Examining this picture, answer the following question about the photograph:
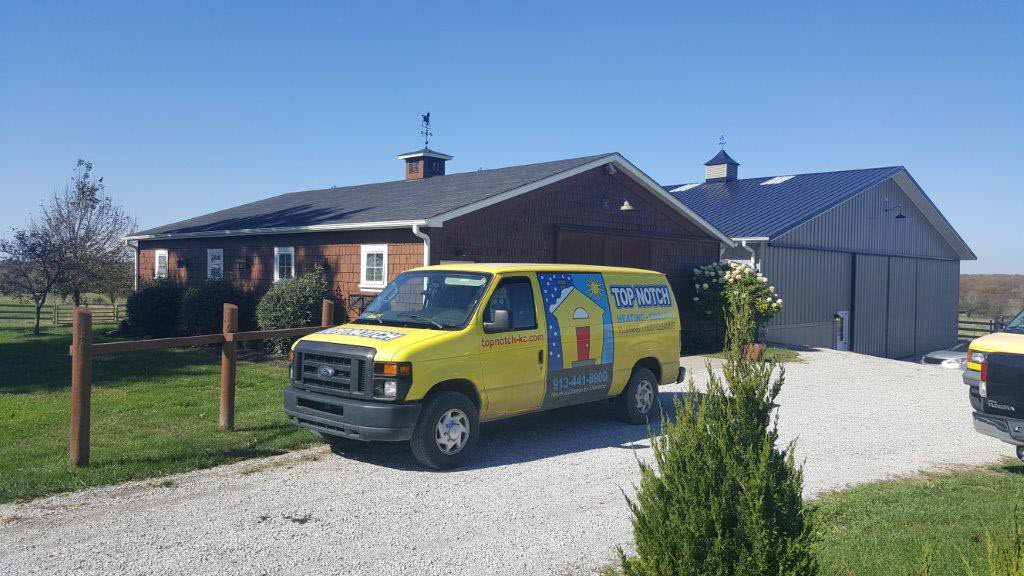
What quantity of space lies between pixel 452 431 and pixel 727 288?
1353 centimetres

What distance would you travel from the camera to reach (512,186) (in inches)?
648

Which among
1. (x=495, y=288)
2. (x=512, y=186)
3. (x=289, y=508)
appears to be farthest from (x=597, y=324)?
(x=512, y=186)

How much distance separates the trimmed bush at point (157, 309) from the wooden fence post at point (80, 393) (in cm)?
1459

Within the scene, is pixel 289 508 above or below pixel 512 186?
below

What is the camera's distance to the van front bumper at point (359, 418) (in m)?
7.30

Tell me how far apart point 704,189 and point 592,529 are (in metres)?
28.1

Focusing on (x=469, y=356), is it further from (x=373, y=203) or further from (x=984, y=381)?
(x=373, y=203)

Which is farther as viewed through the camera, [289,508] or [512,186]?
[512,186]

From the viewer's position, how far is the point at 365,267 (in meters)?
16.6

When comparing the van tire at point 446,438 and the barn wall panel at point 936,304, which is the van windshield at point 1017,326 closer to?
the van tire at point 446,438

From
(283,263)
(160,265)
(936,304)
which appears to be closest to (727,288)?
(283,263)

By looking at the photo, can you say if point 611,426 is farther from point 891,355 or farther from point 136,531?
point 891,355

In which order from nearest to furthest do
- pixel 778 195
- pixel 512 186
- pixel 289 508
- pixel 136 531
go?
pixel 136 531, pixel 289 508, pixel 512 186, pixel 778 195

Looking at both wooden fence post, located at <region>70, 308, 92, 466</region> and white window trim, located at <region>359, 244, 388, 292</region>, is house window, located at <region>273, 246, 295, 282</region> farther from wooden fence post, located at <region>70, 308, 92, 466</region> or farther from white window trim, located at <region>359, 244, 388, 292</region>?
wooden fence post, located at <region>70, 308, 92, 466</region>
